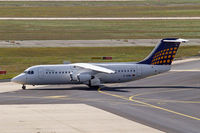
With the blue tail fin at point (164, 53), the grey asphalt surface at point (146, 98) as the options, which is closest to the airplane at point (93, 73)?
the blue tail fin at point (164, 53)

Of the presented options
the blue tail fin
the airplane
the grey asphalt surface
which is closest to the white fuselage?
the airplane

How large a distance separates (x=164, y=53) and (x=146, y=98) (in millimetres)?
9923

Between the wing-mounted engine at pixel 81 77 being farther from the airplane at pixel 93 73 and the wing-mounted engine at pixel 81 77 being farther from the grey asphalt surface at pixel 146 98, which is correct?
the grey asphalt surface at pixel 146 98

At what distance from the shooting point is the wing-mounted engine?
184 ft

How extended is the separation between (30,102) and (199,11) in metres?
122

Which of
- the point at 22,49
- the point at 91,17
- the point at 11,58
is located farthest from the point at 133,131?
the point at 91,17

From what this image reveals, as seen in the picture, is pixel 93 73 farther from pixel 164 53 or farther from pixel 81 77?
pixel 164 53

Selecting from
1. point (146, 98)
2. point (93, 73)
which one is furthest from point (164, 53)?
point (146, 98)

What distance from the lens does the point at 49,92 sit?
180 feet

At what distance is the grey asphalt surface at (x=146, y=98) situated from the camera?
127 feet

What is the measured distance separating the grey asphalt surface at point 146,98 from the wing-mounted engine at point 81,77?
129cm

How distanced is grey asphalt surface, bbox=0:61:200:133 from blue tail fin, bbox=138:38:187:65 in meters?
3.09

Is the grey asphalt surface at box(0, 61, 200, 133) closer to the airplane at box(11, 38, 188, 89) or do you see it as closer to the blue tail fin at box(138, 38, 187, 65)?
the airplane at box(11, 38, 188, 89)

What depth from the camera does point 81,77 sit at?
5616 centimetres
